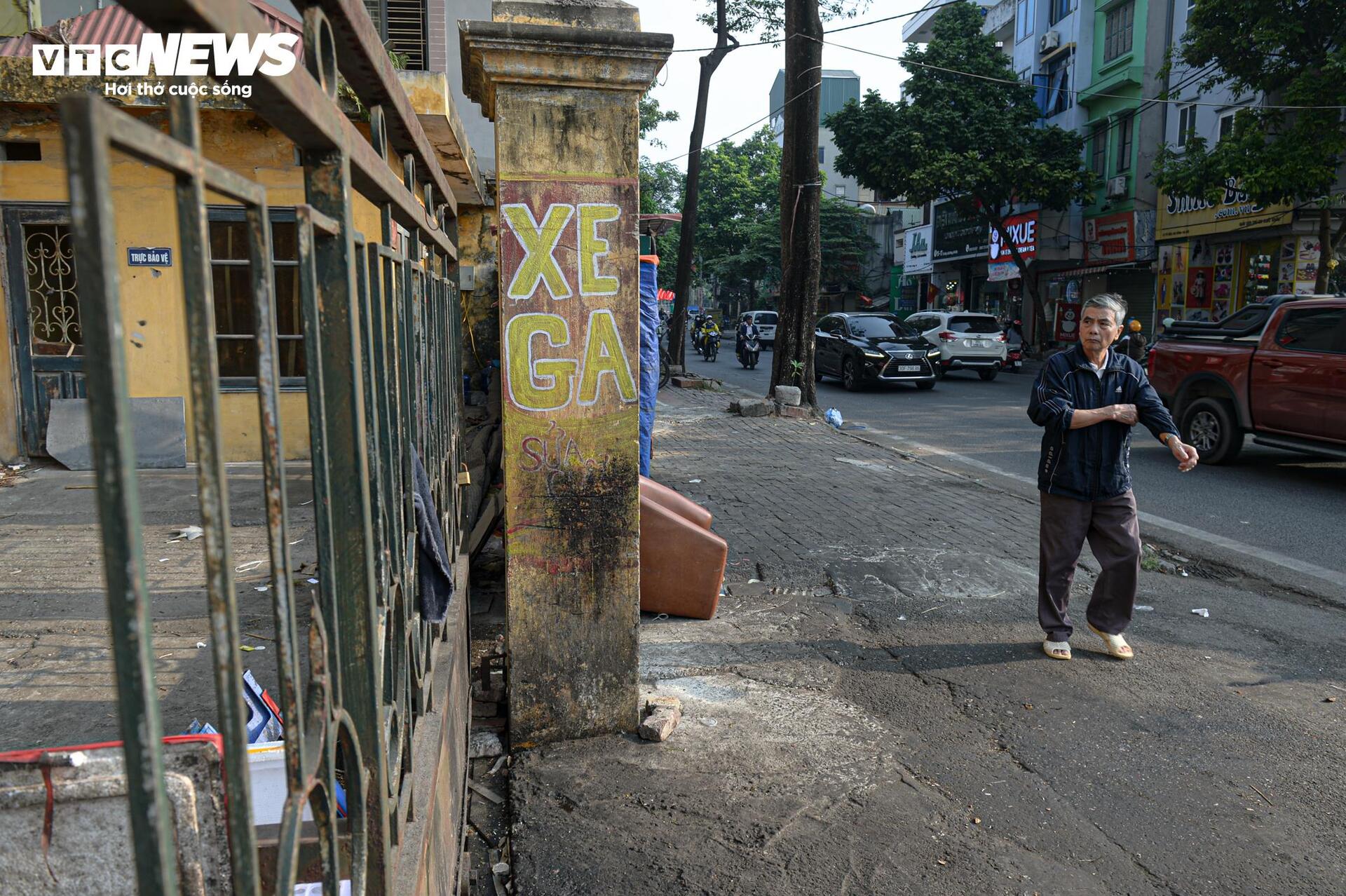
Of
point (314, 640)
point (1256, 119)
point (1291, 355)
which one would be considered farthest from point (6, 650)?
point (1256, 119)

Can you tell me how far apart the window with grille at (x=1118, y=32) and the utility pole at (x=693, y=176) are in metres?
11.3

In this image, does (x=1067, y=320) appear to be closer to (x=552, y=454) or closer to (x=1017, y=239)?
(x=1017, y=239)

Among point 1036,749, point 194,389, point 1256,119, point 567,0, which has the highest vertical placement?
point 1256,119

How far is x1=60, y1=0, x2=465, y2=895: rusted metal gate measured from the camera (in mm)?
677

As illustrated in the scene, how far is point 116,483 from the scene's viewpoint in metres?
0.67

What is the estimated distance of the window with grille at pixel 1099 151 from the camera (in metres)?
27.0

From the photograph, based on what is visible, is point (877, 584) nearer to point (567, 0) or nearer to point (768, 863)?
point (768, 863)

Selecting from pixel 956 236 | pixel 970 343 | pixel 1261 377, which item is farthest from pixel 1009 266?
pixel 1261 377

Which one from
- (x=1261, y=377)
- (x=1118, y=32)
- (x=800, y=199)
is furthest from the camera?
(x=1118, y=32)

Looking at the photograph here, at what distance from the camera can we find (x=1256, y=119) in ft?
55.9

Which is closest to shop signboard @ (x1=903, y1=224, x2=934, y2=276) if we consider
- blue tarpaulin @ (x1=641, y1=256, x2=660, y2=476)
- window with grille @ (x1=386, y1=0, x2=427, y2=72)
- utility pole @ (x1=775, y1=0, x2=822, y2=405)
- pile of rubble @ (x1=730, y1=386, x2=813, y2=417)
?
utility pole @ (x1=775, y1=0, x2=822, y2=405)

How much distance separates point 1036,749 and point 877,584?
204 centimetres

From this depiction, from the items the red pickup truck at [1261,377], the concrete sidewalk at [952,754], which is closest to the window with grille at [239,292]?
the concrete sidewalk at [952,754]

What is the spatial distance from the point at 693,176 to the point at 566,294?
19.2 meters
